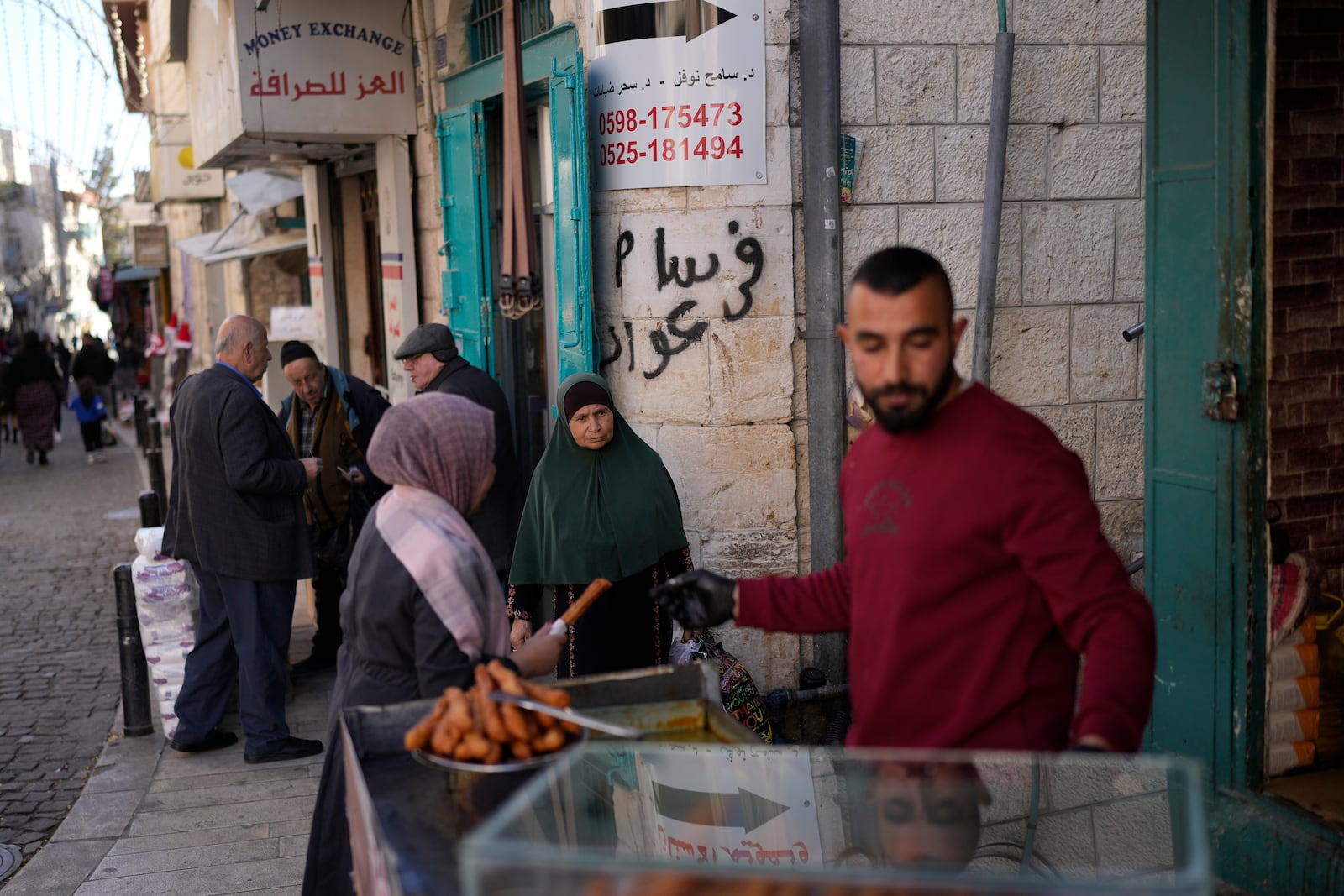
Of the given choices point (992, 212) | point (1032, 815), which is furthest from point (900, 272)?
point (992, 212)

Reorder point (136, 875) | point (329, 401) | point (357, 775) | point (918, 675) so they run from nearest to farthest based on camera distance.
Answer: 1. point (918, 675)
2. point (357, 775)
3. point (136, 875)
4. point (329, 401)

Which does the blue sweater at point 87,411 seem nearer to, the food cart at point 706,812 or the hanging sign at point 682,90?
the hanging sign at point 682,90

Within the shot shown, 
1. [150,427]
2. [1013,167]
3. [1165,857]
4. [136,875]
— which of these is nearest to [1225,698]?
[1165,857]

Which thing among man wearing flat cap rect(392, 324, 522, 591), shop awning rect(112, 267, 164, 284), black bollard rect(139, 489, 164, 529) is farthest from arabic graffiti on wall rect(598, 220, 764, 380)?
shop awning rect(112, 267, 164, 284)

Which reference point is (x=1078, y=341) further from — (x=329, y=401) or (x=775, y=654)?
(x=329, y=401)

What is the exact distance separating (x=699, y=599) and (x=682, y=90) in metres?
3.12

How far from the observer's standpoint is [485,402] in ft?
20.8

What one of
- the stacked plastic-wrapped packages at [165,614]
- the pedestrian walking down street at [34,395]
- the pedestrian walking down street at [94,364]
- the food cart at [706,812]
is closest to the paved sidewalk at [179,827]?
the stacked plastic-wrapped packages at [165,614]

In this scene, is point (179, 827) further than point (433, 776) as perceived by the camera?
Yes

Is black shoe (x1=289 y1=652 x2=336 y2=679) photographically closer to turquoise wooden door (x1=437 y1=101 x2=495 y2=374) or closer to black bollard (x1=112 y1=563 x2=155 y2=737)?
black bollard (x1=112 y1=563 x2=155 y2=737)

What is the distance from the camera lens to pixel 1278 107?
4.27 meters

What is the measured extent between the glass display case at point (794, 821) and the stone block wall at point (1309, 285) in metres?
1.41

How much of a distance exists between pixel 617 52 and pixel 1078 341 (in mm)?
2334

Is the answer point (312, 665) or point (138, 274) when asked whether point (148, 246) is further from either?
point (312, 665)
